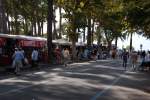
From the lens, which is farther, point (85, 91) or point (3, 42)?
point (3, 42)

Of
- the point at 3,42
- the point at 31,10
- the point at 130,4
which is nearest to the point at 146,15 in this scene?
the point at 130,4

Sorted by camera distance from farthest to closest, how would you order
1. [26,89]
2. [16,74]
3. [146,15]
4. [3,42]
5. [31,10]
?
[31,10] → [3,42] → [16,74] → [146,15] → [26,89]

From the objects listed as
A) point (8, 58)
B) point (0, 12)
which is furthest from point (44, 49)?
point (8, 58)

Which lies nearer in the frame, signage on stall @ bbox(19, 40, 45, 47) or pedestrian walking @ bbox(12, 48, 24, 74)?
pedestrian walking @ bbox(12, 48, 24, 74)

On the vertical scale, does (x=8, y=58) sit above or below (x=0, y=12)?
below

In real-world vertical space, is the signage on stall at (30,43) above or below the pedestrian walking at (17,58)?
above

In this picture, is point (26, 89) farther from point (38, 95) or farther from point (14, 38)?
point (14, 38)

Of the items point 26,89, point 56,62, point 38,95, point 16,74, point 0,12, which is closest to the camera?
point 38,95

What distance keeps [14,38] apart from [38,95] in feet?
73.2

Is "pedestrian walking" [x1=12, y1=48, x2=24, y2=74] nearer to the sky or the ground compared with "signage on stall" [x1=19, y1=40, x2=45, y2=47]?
nearer to the ground

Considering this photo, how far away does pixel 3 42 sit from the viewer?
3812 centimetres

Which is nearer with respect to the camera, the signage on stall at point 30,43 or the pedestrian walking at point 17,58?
the pedestrian walking at point 17,58

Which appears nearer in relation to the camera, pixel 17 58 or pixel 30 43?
pixel 17 58

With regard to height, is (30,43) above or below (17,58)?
above
